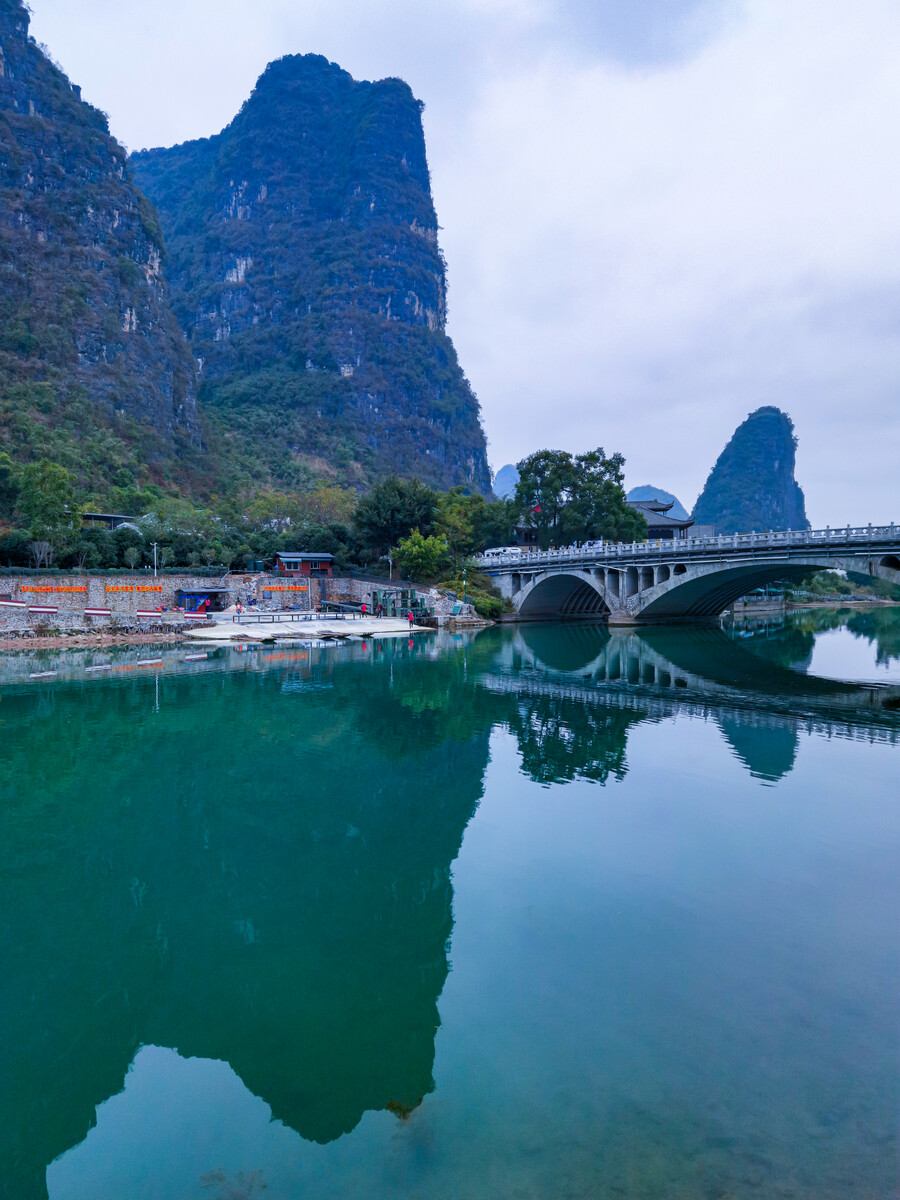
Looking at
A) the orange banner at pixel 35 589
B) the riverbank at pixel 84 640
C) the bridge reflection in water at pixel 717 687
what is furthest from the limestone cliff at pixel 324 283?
the bridge reflection in water at pixel 717 687

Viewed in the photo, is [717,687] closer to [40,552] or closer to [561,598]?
[561,598]

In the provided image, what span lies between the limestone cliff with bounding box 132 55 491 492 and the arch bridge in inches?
2418

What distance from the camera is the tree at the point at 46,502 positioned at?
46.3m

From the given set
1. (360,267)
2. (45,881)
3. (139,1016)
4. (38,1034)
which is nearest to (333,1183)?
(139,1016)

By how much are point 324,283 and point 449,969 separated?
159 meters

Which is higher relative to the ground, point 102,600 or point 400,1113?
point 102,600

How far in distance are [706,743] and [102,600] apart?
4305 cm

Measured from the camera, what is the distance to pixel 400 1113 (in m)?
6.31

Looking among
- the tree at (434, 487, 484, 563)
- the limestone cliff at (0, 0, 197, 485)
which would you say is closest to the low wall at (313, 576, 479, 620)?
A: the tree at (434, 487, 484, 563)

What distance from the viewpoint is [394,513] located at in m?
62.1

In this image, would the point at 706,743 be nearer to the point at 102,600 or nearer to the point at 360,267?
the point at 102,600

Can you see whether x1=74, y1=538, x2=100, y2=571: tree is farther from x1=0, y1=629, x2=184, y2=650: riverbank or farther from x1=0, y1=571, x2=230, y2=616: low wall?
x1=0, y1=629, x2=184, y2=650: riverbank

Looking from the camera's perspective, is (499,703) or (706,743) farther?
(499,703)

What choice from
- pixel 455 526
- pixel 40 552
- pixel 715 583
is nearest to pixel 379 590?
pixel 455 526
